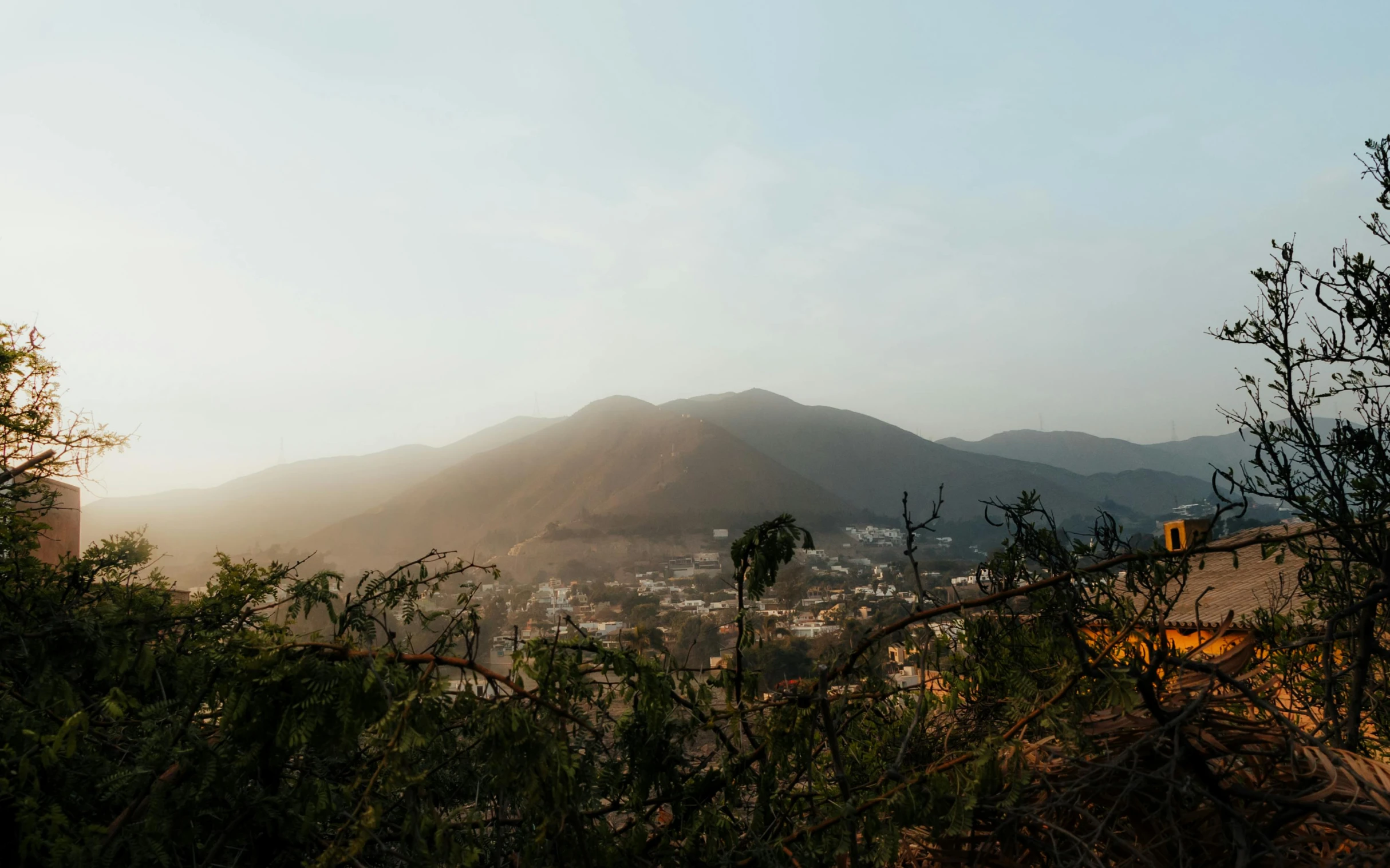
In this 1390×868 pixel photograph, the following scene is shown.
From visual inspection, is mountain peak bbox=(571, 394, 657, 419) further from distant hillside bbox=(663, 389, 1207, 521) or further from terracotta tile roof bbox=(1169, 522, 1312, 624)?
terracotta tile roof bbox=(1169, 522, 1312, 624)

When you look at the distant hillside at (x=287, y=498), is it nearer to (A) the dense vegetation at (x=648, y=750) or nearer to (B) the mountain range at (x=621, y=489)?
(B) the mountain range at (x=621, y=489)

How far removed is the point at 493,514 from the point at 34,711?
9363cm

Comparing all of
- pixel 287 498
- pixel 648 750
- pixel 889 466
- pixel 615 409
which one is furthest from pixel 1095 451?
pixel 648 750

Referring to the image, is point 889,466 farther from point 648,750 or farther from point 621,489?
point 648,750

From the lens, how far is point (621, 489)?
8831cm

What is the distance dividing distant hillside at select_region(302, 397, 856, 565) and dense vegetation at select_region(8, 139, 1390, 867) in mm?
58213

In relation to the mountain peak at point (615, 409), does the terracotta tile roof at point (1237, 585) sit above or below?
below

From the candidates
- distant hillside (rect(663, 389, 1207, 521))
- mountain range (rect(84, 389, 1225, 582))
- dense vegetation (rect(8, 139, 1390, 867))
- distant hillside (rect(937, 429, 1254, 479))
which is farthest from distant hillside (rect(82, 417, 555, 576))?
distant hillside (rect(937, 429, 1254, 479))

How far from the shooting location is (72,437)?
9.06 m

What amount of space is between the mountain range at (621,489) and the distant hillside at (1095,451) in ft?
6.03

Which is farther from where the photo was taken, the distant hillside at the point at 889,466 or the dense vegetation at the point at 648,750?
the distant hillside at the point at 889,466

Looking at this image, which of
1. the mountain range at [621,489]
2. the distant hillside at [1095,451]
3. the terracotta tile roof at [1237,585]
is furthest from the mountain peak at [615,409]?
the terracotta tile roof at [1237,585]

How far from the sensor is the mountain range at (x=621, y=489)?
231 ft

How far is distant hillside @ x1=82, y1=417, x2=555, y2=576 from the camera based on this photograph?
74.6m
